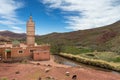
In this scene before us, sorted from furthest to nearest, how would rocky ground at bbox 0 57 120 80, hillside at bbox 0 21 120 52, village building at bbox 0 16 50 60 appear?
hillside at bbox 0 21 120 52
village building at bbox 0 16 50 60
rocky ground at bbox 0 57 120 80

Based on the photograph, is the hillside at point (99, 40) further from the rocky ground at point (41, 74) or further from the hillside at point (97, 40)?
the rocky ground at point (41, 74)

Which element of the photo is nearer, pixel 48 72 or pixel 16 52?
pixel 48 72

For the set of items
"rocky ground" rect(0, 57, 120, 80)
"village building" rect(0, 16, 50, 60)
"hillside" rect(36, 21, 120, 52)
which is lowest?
"rocky ground" rect(0, 57, 120, 80)

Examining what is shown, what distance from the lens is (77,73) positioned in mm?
23703

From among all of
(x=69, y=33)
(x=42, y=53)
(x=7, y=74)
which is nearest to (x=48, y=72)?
(x=7, y=74)

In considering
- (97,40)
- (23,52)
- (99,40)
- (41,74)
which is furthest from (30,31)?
(97,40)

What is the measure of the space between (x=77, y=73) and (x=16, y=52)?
13.6 metres

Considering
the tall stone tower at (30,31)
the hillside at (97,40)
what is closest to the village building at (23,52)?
the tall stone tower at (30,31)

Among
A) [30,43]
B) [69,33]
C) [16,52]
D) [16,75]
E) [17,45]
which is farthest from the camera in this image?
[69,33]

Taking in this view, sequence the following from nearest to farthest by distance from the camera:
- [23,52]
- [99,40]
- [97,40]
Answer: [23,52]
[99,40]
[97,40]

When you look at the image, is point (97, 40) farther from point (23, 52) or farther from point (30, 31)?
point (23, 52)

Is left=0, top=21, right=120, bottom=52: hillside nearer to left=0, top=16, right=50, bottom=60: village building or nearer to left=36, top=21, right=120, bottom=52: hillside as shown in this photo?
left=36, top=21, right=120, bottom=52: hillside

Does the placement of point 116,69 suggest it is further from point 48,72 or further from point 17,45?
point 17,45

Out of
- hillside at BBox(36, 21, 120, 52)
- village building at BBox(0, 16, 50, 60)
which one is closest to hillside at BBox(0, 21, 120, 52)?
hillside at BBox(36, 21, 120, 52)
